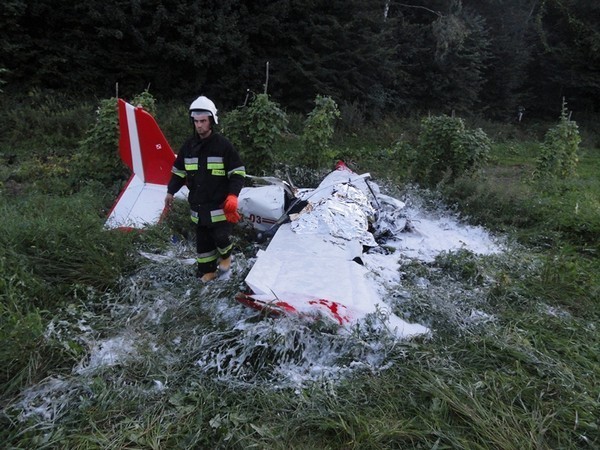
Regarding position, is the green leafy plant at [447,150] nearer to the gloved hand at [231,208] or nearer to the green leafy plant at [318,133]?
the green leafy plant at [318,133]

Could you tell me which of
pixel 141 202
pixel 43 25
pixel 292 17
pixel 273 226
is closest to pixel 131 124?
pixel 141 202

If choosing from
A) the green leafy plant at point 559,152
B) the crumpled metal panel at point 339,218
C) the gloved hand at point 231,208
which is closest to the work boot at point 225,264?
the gloved hand at point 231,208

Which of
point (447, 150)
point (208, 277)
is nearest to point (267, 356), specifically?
point (208, 277)

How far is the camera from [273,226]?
177 inches

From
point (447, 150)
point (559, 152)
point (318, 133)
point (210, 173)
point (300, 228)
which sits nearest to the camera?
point (210, 173)

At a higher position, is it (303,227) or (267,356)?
(303,227)

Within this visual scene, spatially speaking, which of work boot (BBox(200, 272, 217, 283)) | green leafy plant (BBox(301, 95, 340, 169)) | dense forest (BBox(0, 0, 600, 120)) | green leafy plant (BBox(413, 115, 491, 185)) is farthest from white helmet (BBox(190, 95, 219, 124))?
dense forest (BBox(0, 0, 600, 120))

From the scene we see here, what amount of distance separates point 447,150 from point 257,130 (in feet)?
9.38

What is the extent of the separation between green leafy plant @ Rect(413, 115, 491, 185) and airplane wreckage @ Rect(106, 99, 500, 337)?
4.66 ft

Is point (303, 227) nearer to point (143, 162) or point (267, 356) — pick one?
point (267, 356)

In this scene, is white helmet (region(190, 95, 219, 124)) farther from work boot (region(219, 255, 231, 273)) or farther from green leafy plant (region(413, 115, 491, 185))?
green leafy plant (region(413, 115, 491, 185))

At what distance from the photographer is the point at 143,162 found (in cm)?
484

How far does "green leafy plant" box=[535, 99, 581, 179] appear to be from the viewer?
7.34 metres

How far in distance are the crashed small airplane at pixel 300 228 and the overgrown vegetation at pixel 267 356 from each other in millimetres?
237
